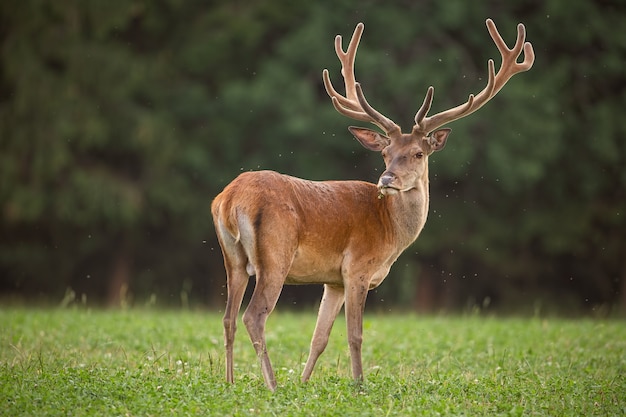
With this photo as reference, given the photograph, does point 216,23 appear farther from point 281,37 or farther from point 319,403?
point 319,403

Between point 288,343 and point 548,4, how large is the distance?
1164cm

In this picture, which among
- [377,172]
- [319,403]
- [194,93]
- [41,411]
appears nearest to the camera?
[41,411]

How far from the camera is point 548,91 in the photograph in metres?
19.1

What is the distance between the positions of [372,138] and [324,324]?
1685 mm

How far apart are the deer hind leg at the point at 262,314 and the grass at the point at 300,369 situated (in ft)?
0.58

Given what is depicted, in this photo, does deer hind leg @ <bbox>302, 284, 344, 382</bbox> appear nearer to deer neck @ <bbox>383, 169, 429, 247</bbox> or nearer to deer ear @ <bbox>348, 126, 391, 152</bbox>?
deer neck @ <bbox>383, 169, 429, 247</bbox>

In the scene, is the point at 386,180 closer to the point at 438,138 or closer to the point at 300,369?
the point at 438,138

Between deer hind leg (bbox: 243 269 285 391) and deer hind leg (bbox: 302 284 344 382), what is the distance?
722mm

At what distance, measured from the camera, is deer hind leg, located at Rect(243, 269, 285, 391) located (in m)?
7.04

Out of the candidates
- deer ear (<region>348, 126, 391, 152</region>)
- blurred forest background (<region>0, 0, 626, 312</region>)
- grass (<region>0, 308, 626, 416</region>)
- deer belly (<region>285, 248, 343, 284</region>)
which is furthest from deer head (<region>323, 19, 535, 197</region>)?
blurred forest background (<region>0, 0, 626, 312</region>)

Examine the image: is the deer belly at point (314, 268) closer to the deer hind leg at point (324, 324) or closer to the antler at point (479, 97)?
the deer hind leg at point (324, 324)

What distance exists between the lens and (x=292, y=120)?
19.0 metres

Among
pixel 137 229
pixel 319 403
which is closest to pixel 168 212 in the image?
pixel 137 229

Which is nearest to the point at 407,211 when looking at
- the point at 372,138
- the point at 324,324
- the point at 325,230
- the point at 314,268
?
the point at 372,138
